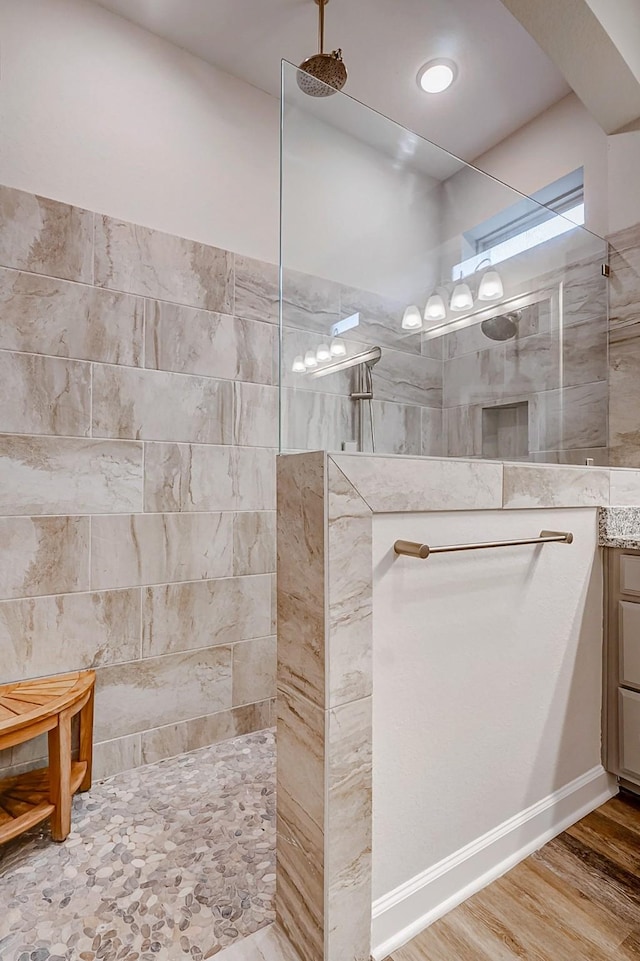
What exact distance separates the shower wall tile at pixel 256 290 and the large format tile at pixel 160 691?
1394 millimetres

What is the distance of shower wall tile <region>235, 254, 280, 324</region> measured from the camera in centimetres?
212

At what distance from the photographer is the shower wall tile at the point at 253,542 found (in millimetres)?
2100

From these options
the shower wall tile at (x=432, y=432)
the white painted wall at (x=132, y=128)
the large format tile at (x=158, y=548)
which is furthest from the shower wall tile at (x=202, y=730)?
the white painted wall at (x=132, y=128)

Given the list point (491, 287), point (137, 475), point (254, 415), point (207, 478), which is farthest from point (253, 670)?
point (491, 287)

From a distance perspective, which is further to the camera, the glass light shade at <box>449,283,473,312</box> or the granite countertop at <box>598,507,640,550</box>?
the glass light shade at <box>449,283,473,312</box>

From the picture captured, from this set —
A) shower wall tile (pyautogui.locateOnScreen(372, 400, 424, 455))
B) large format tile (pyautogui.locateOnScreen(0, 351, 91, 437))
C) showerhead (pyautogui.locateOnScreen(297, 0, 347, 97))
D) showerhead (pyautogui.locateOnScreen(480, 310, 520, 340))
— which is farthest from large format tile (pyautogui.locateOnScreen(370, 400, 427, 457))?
showerhead (pyautogui.locateOnScreen(297, 0, 347, 97))

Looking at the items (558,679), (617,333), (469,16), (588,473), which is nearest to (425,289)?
(588,473)

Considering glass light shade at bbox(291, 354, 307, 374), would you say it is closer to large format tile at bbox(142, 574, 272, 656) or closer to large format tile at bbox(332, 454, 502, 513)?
large format tile at bbox(332, 454, 502, 513)

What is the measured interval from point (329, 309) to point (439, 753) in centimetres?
129

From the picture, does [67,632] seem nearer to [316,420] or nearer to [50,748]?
[50,748]

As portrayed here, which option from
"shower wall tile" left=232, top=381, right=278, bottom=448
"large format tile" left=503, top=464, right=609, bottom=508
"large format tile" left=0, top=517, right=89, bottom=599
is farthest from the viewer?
"shower wall tile" left=232, top=381, right=278, bottom=448

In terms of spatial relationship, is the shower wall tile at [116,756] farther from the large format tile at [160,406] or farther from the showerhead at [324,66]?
the showerhead at [324,66]

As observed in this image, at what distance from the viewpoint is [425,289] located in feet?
5.68

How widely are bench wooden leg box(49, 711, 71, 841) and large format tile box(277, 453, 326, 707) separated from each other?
0.77m
